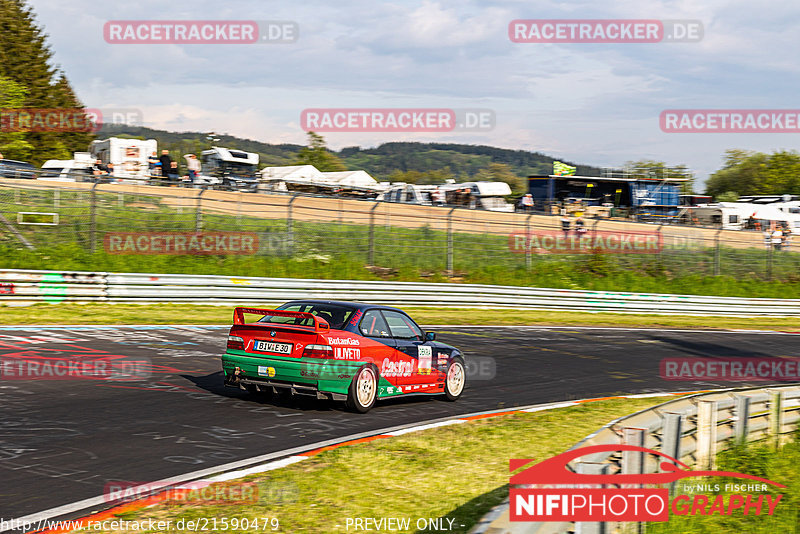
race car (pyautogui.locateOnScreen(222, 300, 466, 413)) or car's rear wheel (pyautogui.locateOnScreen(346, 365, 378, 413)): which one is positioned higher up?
race car (pyautogui.locateOnScreen(222, 300, 466, 413))

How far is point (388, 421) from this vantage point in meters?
9.23

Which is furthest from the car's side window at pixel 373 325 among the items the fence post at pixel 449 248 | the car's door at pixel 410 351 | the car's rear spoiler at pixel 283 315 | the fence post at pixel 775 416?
the fence post at pixel 449 248

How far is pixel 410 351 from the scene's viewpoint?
1032 centimetres

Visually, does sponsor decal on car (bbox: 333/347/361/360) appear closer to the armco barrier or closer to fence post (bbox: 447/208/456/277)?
the armco barrier

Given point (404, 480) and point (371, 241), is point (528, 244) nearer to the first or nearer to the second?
point (371, 241)

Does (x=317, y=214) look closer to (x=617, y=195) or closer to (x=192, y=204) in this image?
(x=192, y=204)

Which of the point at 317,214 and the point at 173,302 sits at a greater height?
the point at 317,214

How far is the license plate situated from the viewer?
29.9 ft

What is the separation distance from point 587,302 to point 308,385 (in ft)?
61.6

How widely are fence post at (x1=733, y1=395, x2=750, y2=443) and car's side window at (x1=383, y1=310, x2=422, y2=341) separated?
170 inches

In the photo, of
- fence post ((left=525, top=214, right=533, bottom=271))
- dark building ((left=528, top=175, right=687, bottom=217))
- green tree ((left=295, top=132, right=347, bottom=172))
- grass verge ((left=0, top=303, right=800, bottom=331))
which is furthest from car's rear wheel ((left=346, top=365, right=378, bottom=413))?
green tree ((left=295, top=132, right=347, bottom=172))

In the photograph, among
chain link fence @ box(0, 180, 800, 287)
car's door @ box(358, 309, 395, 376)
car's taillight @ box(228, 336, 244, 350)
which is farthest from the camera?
chain link fence @ box(0, 180, 800, 287)

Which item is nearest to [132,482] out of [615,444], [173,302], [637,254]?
[615,444]

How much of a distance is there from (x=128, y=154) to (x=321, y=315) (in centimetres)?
2940
